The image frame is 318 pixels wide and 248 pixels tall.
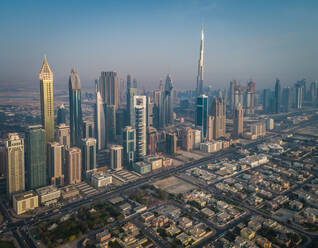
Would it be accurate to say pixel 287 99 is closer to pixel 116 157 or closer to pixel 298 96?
pixel 298 96

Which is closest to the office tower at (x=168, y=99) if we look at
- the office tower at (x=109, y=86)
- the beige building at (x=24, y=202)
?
the office tower at (x=109, y=86)

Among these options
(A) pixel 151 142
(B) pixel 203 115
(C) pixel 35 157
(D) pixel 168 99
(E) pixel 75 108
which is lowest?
(A) pixel 151 142

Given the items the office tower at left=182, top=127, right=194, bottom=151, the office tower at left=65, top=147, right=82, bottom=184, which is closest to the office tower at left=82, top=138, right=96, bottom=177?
the office tower at left=65, top=147, right=82, bottom=184

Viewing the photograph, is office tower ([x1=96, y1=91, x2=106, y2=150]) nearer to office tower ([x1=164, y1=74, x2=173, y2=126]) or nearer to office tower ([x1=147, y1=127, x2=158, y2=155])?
office tower ([x1=147, y1=127, x2=158, y2=155])

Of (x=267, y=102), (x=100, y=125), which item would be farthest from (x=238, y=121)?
(x=267, y=102)

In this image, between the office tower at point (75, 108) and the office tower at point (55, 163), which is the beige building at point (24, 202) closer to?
the office tower at point (55, 163)

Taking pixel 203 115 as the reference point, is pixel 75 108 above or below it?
above
